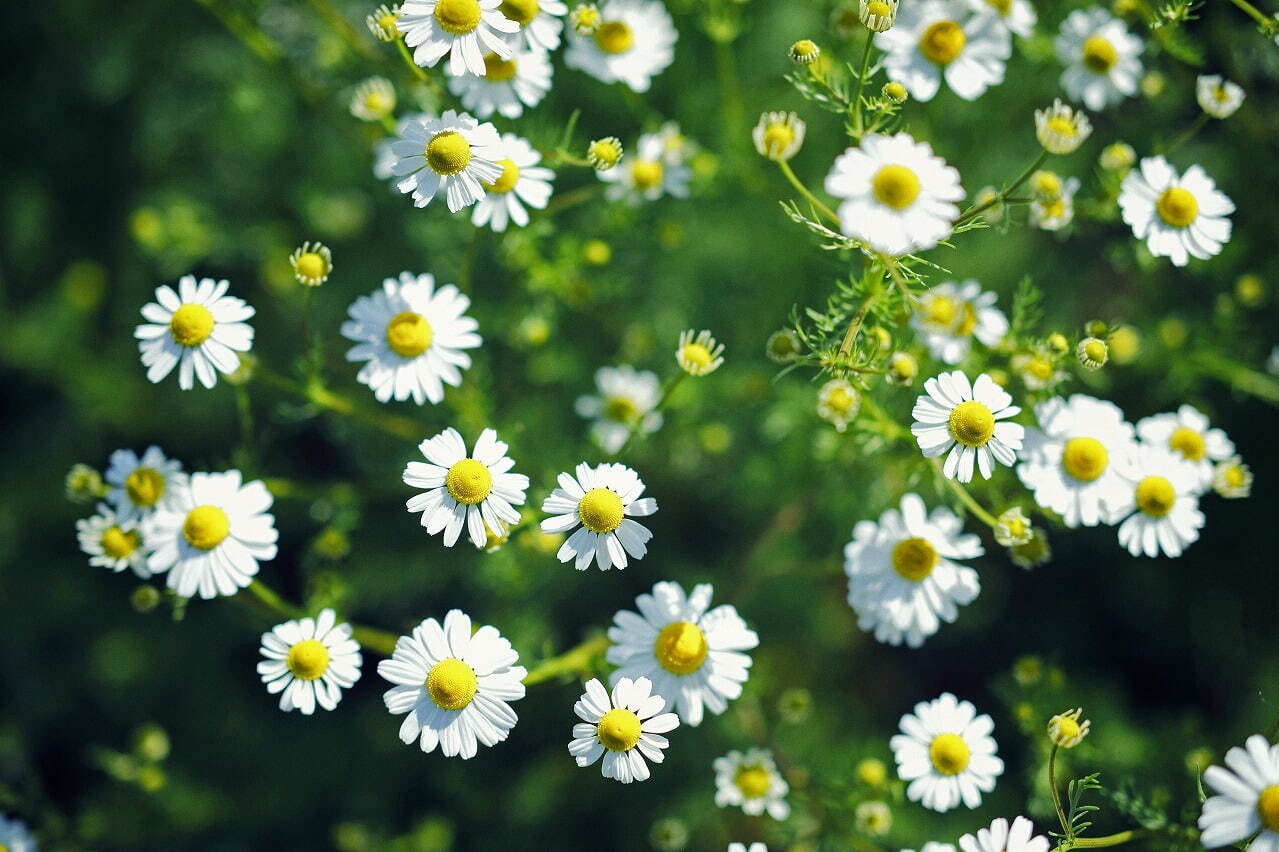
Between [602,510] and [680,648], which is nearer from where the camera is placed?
[602,510]

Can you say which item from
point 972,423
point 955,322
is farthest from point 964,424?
point 955,322

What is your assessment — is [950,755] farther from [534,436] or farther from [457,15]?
[457,15]

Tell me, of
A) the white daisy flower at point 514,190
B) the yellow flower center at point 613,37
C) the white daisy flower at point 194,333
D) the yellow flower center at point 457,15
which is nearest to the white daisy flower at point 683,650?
the white daisy flower at point 514,190

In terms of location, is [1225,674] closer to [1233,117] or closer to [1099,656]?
[1099,656]

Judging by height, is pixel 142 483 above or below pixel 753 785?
above

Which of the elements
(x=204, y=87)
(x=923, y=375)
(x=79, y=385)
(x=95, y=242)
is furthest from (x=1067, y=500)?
(x=95, y=242)

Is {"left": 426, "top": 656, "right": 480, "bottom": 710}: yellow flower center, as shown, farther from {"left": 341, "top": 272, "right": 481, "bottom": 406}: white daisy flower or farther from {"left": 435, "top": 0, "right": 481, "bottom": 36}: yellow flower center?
{"left": 435, "top": 0, "right": 481, "bottom": 36}: yellow flower center
